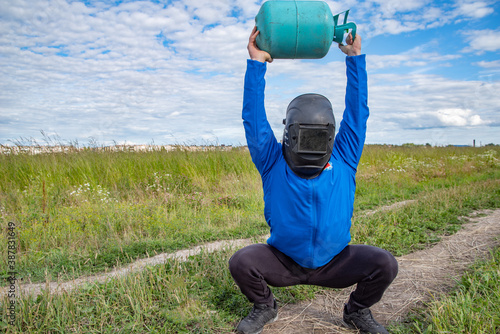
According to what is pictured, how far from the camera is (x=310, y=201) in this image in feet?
8.68

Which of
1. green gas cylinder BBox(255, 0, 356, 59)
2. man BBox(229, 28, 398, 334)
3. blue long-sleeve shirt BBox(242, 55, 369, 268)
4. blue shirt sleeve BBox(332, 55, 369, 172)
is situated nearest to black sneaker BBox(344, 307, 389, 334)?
man BBox(229, 28, 398, 334)

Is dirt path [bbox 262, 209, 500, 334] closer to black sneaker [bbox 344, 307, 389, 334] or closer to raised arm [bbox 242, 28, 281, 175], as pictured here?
black sneaker [bbox 344, 307, 389, 334]

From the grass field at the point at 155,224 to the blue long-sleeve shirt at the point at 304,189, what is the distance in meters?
0.97

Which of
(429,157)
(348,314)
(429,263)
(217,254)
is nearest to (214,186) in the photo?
(217,254)

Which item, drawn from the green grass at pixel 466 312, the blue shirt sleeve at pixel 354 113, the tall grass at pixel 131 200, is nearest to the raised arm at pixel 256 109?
the blue shirt sleeve at pixel 354 113

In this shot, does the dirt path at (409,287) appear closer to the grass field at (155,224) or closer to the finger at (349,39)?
the grass field at (155,224)

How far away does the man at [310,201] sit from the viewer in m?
2.64

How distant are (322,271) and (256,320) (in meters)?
0.68

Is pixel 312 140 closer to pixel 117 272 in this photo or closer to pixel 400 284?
pixel 400 284

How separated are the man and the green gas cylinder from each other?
0.35 feet

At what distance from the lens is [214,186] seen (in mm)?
9391

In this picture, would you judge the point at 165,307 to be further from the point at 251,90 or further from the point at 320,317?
the point at 251,90


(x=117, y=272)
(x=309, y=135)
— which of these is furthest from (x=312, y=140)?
(x=117, y=272)

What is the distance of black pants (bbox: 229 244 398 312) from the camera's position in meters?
2.78
